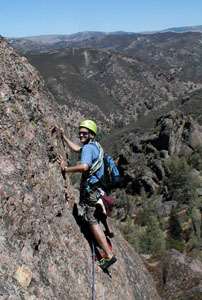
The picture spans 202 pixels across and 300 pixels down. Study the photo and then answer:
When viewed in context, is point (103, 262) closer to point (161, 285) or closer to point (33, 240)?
point (33, 240)

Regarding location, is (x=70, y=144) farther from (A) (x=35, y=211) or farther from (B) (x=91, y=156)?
(A) (x=35, y=211)

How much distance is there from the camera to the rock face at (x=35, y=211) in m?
4.94

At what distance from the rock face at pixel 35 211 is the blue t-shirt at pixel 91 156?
0.87 meters

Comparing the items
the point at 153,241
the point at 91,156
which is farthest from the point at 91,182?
the point at 153,241

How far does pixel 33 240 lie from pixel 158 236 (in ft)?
146

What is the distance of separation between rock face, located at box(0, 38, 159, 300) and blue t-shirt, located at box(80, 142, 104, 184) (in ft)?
2.85

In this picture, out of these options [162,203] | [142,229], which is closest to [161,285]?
[142,229]

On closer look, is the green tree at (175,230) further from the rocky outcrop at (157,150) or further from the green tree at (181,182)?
the rocky outcrop at (157,150)

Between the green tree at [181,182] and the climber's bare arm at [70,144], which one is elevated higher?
the climber's bare arm at [70,144]

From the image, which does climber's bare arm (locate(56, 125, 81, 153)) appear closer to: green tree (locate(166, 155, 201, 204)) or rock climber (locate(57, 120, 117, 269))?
rock climber (locate(57, 120, 117, 269))

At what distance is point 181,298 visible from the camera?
11.6 metres

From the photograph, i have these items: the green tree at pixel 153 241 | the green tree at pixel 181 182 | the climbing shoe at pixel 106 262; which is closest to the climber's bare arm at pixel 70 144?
the climbing shoe at pixel 106 262

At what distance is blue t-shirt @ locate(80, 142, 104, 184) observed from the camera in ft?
22.1

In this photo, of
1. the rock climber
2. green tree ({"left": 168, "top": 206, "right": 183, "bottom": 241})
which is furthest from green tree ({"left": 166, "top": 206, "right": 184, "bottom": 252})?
the rock climber
